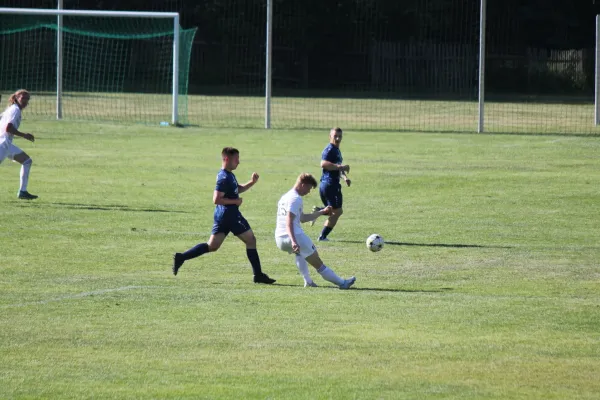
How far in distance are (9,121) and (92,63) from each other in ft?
109

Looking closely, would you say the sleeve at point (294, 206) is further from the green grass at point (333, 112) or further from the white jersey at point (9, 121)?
the green grass at point (333, 112)

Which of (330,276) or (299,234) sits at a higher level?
(299,234)

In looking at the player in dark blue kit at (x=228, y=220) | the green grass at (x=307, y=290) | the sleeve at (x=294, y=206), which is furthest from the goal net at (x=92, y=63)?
the sleeve at (x=294, y=206)

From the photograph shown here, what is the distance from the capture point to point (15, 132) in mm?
21641

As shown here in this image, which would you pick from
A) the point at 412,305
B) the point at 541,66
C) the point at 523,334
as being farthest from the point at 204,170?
the point at 541,66

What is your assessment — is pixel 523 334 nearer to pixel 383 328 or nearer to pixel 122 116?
pixel 383 328

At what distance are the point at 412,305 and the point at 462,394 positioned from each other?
A: 3.69 metres

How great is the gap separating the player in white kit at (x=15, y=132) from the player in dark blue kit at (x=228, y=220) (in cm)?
770

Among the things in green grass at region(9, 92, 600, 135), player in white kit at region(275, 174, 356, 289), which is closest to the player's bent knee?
player in white kit at region(275, 174, 356, 289)

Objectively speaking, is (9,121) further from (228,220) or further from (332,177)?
(228,220)

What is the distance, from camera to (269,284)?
14.7 metres

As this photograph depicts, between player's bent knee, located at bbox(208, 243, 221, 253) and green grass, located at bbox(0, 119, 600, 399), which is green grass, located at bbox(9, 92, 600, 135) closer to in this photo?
green grass, located at bbox(0, 119, 600, 399)

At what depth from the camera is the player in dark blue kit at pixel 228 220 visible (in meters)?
14.7

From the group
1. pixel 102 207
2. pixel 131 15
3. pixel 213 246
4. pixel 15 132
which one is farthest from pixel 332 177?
pixel 131 15
